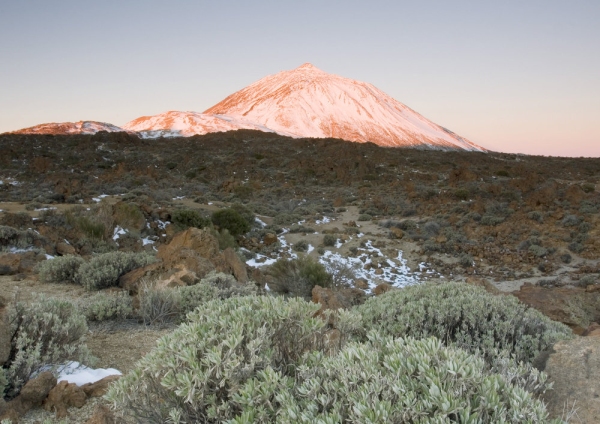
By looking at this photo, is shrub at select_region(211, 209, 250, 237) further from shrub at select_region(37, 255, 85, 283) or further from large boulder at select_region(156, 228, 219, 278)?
shrub at select_region(37, 255, 85, 283)

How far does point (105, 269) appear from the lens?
18.9ft

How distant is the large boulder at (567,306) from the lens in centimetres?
620

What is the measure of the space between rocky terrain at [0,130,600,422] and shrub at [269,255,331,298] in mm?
149

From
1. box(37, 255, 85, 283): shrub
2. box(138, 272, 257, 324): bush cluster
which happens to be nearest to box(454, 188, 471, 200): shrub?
box(138, 272, 257, 324): bush cluster

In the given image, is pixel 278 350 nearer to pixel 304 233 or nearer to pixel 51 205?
pixel 304 233

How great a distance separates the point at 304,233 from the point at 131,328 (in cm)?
1017

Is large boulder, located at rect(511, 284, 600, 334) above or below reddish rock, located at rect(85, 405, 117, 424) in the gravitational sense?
below

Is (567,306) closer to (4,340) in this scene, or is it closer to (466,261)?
(466,261)

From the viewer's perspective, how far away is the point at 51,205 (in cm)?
1403

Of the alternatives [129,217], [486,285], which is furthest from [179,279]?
[129,217]

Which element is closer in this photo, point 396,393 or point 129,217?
point 396,393

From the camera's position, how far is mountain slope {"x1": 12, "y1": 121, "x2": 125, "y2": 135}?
1755 inches

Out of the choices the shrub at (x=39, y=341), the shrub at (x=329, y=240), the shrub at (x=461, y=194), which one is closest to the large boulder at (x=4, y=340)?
the shrub at (x=39, y=341)

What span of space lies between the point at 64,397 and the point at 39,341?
0.56 m
